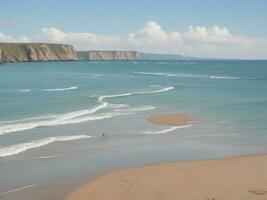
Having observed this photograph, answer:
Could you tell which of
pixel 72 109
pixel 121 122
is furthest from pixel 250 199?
pixel 72 109

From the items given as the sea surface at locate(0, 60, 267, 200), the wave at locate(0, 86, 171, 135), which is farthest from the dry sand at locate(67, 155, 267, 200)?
the wave at locate(0, 86, 171, 135)

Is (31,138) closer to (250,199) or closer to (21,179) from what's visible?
(21,179)

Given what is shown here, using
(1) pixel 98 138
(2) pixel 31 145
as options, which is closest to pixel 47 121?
(1) pixel 98 138

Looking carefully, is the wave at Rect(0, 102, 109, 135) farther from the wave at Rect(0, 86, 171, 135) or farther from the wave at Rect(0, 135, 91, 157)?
the wave at Rect(0, 135, 91, 157)

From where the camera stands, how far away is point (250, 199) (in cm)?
1661

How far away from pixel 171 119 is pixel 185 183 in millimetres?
18911

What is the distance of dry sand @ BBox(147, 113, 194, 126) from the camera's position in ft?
118

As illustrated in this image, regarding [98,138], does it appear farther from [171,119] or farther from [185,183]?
[185,183]

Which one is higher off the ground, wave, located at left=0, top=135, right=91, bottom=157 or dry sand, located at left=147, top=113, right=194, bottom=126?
wave, located at left=0, top=135, right=91, bottom=157

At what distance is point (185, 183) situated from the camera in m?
18.8

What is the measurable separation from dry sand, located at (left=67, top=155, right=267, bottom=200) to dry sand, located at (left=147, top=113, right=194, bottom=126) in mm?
13188

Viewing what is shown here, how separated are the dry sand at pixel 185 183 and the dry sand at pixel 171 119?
1319cm

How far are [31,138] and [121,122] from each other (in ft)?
28.2

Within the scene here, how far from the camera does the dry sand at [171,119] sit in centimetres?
3594
